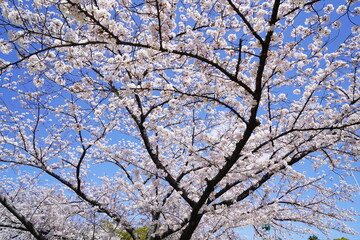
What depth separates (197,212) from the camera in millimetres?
5758

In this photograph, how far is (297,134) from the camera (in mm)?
5742

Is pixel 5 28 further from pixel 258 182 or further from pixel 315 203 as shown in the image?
pixel 315 203

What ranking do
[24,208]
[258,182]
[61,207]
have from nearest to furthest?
1. [258,182]
2. [61,207]
3. [24,208]

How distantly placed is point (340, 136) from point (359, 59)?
5.81 feet

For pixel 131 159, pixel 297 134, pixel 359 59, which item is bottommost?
pixel 131 159

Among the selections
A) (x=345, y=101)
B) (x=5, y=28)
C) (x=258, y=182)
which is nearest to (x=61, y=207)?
(x=258, y=182)

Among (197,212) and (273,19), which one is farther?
(197,212)

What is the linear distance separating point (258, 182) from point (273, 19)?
424 cm

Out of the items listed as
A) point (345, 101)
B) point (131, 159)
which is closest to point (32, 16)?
point (131, 159)

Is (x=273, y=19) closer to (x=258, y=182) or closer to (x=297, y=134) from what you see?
(x=297, y=134)

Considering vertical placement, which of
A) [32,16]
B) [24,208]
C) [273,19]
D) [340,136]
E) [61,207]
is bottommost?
[24,208]

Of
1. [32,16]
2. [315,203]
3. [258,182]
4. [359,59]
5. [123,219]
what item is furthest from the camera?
[315,203]

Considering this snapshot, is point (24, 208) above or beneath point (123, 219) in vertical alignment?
beneath

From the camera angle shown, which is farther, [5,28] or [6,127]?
[6,127]
